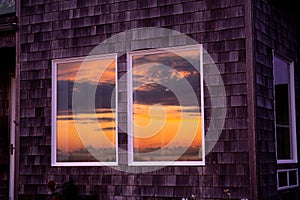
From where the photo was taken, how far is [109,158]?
26.3ft

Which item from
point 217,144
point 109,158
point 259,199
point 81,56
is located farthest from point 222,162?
point 81,56

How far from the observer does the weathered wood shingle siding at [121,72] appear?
7.11 metres

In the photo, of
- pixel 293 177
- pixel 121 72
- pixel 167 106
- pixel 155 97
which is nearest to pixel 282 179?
pixel 293 177

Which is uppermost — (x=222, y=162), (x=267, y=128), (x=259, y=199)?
(x=267, y=128)

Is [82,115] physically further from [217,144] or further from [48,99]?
[217,144]

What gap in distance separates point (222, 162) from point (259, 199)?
2.27 feet

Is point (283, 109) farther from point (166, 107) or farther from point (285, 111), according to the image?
point (166, 107)

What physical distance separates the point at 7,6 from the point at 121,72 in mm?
2820

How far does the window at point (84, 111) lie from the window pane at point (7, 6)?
1.51 metres

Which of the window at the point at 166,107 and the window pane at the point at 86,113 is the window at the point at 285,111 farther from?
the window pane at the point at 86,113

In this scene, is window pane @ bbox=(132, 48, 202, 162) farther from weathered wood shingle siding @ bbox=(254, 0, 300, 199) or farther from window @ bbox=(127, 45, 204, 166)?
weathered wood shingle siding @ bbox=(254, 0, 300, 199)

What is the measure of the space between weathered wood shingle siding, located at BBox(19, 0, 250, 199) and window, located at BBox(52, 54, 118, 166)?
0.13 meters

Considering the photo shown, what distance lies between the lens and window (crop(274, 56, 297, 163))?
8273mm

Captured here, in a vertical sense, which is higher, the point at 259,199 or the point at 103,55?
the point at 103,55
